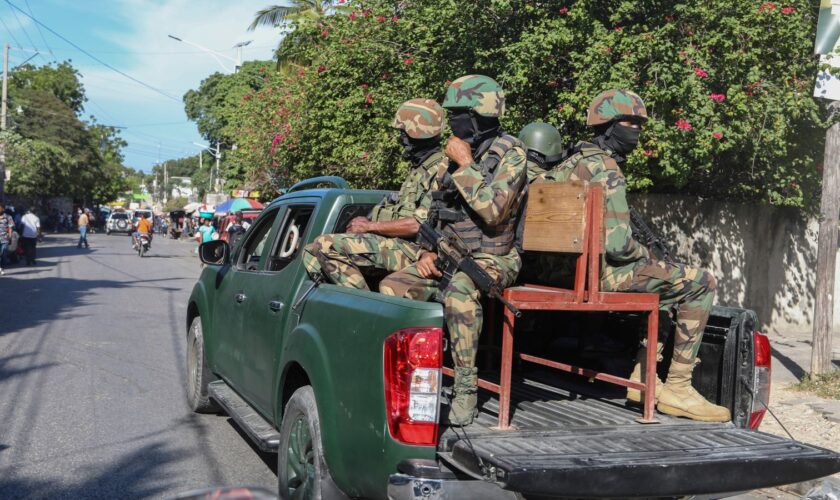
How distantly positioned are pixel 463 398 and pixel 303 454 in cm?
89

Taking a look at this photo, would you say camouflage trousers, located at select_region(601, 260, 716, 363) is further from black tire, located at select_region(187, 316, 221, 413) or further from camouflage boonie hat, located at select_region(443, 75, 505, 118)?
black tire, located at select_region(187, 316, 221, 413)

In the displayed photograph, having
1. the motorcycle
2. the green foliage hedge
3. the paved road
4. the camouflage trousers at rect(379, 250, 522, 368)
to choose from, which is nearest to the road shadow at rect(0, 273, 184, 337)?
the paved road

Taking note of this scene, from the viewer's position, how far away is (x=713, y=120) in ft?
29.0

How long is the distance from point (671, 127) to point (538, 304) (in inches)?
230

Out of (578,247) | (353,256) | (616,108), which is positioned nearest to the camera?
(578,247)

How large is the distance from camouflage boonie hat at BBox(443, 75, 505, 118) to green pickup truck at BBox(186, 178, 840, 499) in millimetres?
1024

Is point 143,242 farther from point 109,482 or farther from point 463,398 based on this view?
point 463,398

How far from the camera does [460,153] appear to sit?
3883 millimetres

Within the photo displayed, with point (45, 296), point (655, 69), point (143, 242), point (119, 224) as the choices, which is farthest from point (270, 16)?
point (119, 224)

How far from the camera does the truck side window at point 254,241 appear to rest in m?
5.73

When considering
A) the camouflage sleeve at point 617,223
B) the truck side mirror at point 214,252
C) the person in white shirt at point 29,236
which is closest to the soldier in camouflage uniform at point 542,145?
the camouflage sleeve at point 617,223

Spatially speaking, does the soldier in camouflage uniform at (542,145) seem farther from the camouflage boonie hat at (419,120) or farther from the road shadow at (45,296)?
the road shadow at (45,296)

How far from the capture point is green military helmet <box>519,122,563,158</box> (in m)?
5.09

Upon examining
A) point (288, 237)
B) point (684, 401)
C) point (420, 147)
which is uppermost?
point (420, 147)
